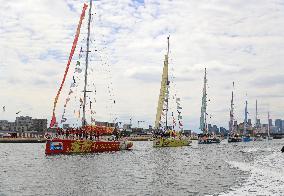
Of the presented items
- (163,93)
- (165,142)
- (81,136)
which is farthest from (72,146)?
(163,93)

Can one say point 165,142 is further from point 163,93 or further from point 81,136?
point 81,136

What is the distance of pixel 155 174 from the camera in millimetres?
43375

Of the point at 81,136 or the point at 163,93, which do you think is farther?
the point at 163,93

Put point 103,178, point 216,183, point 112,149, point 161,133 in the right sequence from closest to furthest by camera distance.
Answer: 1. point 216,183
2. point 103,178
3. point 112,149
4. point 161,133

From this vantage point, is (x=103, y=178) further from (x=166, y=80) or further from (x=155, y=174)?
(x=166, y=80)

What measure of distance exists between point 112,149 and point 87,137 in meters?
7.81

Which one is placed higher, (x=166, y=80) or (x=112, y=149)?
(x=166, y=80)

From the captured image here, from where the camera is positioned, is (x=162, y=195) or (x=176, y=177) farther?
(x=176, y=177)

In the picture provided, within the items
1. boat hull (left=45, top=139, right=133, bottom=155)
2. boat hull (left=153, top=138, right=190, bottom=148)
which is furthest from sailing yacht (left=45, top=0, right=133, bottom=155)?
boat hull (left=153, top=138, right=190, bottom=148)

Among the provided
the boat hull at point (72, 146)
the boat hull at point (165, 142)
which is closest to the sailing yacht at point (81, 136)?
the boat hull at point (72, 146)

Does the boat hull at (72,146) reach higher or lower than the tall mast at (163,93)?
lower

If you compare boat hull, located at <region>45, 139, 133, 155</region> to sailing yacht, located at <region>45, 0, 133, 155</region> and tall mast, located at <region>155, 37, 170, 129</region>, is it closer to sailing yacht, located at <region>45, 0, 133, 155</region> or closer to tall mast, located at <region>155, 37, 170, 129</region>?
sailing yacht, located at <region>45, 0, 133, 155</region>

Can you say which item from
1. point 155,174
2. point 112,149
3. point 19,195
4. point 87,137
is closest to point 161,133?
point 112,149

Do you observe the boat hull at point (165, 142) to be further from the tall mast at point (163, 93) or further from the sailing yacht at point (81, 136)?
the sailing yacht at point (81, 136)
